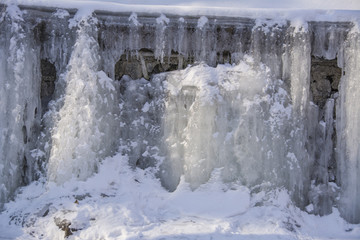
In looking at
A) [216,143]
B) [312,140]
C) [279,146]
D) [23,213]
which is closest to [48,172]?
[23,213]

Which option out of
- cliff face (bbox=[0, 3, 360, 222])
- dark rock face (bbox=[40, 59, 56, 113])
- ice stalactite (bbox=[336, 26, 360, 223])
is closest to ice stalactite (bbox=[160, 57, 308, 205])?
cliff face (bbox=[0, 3, 360, 222])

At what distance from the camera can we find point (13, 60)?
612cm

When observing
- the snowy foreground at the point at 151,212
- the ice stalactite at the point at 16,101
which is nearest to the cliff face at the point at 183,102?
the ice stalactite at the point at 16,101

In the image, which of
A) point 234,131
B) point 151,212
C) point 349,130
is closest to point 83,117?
point 151,212

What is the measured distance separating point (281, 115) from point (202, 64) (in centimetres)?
127

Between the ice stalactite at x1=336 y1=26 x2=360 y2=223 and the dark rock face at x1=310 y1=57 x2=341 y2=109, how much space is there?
27 cm

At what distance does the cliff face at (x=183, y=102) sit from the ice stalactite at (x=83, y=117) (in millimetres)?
14

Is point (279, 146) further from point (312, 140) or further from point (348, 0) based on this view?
point (348, 0)

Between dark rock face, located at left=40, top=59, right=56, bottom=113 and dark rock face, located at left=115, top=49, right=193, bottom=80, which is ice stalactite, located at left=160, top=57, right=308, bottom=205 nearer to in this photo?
dark rock face, located at left=115, top=49, right=193, bottom=80

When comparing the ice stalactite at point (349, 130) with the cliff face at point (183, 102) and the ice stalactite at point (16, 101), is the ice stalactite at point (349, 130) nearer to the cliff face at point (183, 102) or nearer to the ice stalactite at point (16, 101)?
the cliff face at point (183, 102)

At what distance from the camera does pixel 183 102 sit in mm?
6453

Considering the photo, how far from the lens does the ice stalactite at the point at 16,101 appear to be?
6.04 metres

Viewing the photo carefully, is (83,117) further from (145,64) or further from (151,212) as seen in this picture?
(151,212)

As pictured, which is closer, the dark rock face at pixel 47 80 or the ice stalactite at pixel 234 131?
the ice stalactite at pixel 234 131
